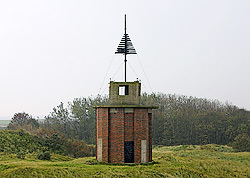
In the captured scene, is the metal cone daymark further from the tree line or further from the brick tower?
the tree line

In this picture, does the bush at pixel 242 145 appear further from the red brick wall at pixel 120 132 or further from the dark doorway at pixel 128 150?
the dark doorway at pixel 128 150

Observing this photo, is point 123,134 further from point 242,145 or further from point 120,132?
point 242,145

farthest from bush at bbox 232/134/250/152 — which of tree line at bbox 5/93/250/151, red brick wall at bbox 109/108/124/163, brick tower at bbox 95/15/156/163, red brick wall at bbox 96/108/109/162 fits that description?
red brick wall at bbox 96/108/109/162

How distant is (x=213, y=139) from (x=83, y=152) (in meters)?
27.5

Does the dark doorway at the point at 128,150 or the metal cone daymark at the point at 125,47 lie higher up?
the metal cone daymark at the point at 125,47

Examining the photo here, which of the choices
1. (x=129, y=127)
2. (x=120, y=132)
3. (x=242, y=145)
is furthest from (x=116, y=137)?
(x=242, y=145)

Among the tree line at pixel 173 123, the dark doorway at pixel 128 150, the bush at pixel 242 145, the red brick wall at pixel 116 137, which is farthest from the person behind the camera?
the tree line at pixel 173 123

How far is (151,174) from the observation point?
Result: 18.3 m

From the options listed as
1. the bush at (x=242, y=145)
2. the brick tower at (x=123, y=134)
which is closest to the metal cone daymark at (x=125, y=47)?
the brick tower at (x=123, y=134)

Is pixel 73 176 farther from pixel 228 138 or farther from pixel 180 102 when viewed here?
pixel 180 102

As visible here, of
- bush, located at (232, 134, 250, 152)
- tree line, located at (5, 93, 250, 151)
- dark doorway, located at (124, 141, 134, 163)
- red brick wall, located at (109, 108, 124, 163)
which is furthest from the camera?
tree line, located at (5, 93, 250, 151)

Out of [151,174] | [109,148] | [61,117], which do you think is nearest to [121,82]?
[109,148]

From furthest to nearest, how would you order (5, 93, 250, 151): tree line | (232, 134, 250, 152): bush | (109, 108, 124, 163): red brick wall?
(5, 93, 250, 151): tree line → (232, 134, 250, 152): bush → (109, 108, 124, 163): red brick wall

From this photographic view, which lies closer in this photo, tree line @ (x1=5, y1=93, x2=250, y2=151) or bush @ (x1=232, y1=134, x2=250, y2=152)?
bush @ (x1=232, y1=134, x2=250, y2=152)
